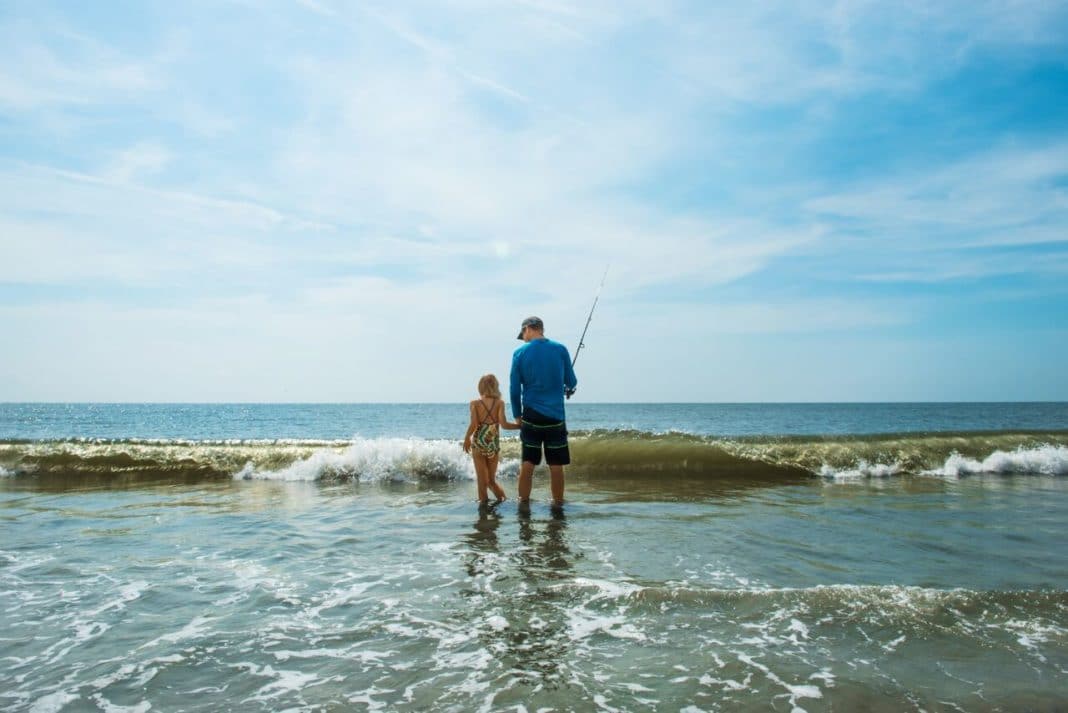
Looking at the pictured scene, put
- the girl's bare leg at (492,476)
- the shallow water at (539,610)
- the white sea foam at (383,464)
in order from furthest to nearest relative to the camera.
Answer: the white sea foam at (383,464), the girl's bare leg at (492,476), the shallow water at (539,610)

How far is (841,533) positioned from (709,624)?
3.45 meters

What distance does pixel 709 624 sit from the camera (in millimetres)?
4090

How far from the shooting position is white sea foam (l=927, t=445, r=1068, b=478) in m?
13.1

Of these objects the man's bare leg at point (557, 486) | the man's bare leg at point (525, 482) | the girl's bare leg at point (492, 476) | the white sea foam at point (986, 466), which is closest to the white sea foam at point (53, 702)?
the man's bare leg at point (525, 482)

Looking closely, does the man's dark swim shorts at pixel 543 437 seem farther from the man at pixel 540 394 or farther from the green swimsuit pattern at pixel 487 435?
the green swimsuit pattern at pixel 487 435

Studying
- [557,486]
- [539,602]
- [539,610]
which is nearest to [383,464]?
[557,486]

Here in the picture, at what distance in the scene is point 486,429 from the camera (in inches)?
349

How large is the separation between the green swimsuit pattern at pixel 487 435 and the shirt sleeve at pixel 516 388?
26.4 inches

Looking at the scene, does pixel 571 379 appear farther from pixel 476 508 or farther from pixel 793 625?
pixel 793 625

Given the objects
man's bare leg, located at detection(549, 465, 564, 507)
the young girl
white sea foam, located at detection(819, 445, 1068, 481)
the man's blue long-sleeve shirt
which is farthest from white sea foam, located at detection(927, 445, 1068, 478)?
the young girl

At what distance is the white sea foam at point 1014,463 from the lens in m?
13.1

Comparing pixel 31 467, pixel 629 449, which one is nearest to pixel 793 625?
pixel 629 449

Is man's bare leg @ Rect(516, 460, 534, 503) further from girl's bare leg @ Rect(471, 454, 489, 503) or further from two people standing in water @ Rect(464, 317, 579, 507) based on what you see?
girl's bare leg @ Rect(471, 454, 489, 503)

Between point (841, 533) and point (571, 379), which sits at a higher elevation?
point (571, 379)
